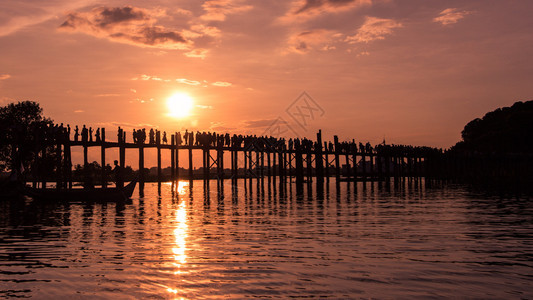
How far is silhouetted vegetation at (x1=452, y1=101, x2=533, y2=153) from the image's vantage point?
9204cm

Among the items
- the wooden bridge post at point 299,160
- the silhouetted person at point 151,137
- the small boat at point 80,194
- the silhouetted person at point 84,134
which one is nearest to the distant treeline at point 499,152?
the wooden bridge post at point 299,160

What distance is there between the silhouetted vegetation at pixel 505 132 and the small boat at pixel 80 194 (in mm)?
81149

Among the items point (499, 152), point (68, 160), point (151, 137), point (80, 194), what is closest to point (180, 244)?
point (80, 194)

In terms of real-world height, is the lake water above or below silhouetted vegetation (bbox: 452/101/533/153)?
below

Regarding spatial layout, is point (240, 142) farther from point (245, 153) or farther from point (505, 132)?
point (505, 132)

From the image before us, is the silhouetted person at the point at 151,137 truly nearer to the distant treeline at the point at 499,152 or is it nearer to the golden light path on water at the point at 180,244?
the golden light path on water at the point at 180,244

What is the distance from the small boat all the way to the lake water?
10.3 meters

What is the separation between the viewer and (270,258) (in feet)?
34.3

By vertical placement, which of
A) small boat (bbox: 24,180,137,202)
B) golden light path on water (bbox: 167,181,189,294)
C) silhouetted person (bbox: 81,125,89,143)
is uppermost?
silhouetted person (bbox: 81,125,89,143)

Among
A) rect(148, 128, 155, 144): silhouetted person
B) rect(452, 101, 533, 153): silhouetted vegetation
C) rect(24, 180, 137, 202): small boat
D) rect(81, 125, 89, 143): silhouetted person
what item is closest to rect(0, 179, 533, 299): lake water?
rect(24, 180, 137, 202): small boat

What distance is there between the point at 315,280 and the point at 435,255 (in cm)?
336

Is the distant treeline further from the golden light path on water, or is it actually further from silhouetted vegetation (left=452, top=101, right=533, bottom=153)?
the golden light path on water

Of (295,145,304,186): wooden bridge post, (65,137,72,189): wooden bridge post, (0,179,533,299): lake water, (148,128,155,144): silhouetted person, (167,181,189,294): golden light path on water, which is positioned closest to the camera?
(0,179,533,299): lake water

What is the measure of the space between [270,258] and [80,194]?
21.2 meters
